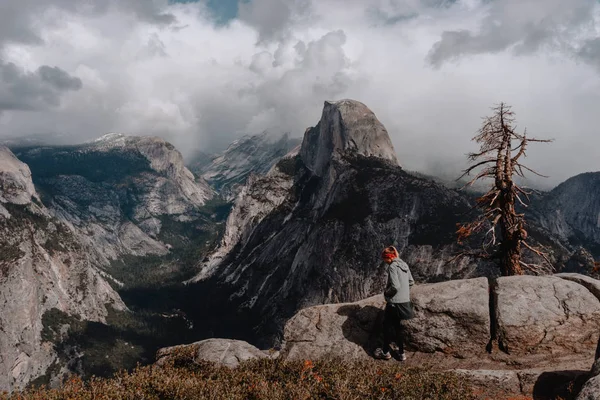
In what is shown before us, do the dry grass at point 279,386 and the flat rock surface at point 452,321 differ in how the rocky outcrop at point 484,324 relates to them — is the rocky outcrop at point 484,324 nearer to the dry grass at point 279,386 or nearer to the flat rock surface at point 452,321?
the flat rock surface at point 452,321

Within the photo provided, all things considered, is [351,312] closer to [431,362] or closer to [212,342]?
[431,362]

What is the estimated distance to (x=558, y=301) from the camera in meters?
14.8

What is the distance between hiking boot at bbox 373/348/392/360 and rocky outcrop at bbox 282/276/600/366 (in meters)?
0.48

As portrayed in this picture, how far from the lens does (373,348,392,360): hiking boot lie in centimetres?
1498

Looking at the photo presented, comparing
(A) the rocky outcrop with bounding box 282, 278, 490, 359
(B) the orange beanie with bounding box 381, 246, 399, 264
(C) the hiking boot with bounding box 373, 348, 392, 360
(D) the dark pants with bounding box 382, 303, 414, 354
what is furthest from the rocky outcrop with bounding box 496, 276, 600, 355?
(B) the orange beanie with bounding box 381, 246, 399, 264

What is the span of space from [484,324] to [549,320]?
2331 millimetres

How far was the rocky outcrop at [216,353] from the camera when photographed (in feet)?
47.1

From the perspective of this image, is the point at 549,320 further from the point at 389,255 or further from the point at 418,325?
the point at 389,255

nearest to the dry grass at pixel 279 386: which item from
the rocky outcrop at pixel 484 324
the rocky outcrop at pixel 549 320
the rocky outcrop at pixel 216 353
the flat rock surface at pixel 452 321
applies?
the rocky outcrop at pixel 216 353

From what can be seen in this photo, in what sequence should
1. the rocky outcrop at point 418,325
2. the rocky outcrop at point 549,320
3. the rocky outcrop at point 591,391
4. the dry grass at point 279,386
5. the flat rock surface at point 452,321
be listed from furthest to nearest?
the rocky outcrop at point 418,325
the flat rock surface at point 452,321
the rocky outcrop at point 549,320
the dry grass at point 279,386
the rocky outcrop at point 591,391

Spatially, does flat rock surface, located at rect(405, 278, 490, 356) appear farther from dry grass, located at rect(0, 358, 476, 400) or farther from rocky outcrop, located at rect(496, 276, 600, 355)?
dry grass, located at rect(0, 358, 476, 400)

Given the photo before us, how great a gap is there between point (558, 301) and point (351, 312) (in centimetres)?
846

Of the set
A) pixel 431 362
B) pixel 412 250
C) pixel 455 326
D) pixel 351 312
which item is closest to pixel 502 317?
pixel 455 326

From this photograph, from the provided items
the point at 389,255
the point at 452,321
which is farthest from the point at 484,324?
the point at 389,255
